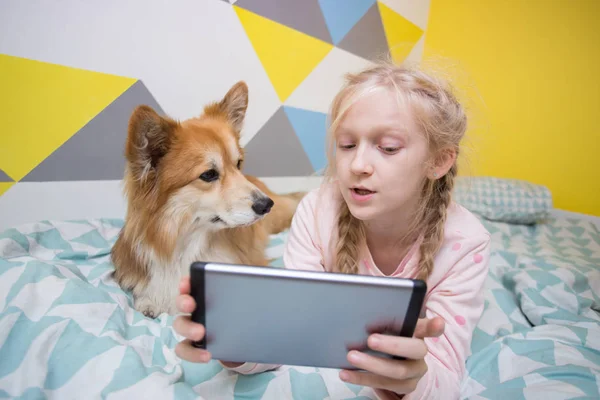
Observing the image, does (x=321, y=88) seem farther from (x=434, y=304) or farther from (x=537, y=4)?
(x=434, y=304)

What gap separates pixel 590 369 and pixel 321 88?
2.08 meters

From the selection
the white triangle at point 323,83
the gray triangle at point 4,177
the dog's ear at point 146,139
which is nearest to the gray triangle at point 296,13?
the white triangle at point 323,83

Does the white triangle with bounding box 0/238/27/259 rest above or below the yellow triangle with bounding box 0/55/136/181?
below

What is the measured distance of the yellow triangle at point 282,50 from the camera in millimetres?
2016

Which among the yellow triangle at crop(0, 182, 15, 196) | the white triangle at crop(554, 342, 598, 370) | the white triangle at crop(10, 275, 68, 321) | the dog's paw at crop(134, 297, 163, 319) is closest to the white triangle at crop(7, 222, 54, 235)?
the yellow triangle at crop(0, 182, 15, 196)

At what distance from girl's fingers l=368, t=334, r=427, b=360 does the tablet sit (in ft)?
0.06

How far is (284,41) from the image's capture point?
2.19 m

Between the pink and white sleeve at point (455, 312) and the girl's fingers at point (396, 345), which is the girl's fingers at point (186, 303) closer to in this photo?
the girl's fingers at point (396, 345)

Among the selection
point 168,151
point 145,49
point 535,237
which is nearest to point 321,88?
point 145,49

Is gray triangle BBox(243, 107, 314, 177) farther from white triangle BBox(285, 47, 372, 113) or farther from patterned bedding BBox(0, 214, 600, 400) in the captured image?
patterned bedding BBox(0, 214, 600, 400)

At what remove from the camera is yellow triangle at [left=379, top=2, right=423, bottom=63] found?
2.76m

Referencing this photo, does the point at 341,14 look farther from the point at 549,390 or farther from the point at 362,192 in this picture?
the point at 549,390

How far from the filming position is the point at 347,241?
104cm

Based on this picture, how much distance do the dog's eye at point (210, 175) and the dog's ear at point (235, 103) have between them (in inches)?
11.7
